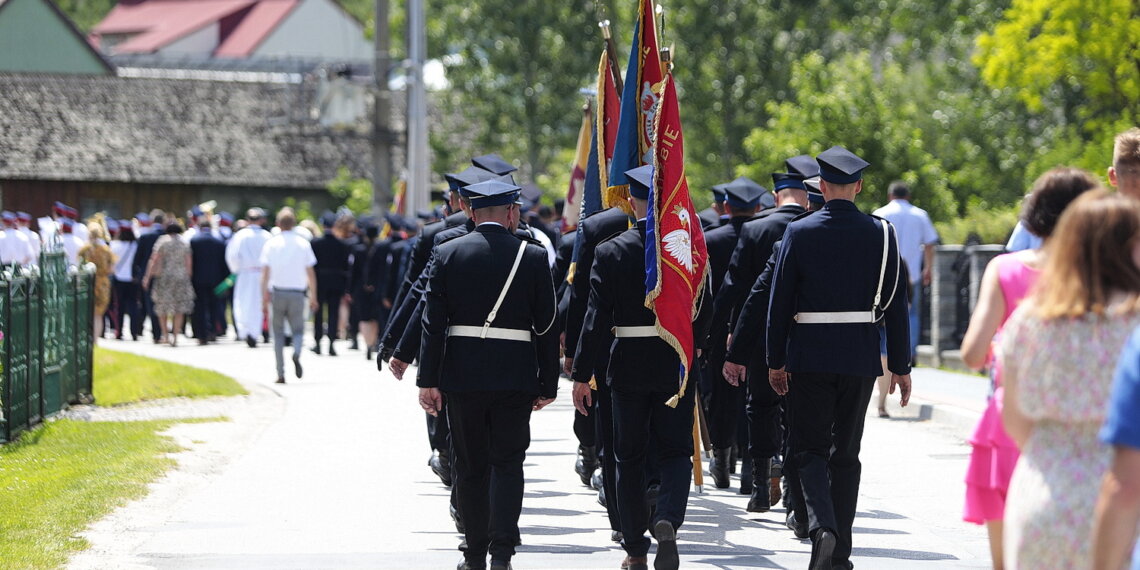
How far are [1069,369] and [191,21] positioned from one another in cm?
9233

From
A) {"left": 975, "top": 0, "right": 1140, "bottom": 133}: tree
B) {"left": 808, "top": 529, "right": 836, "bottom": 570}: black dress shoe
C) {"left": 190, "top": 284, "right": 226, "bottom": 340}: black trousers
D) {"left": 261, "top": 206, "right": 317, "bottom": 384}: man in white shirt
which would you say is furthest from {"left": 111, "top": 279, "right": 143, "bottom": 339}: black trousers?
{"left": 808, "top": 529, "right": 836, "bottom": 570}: black dress shoe

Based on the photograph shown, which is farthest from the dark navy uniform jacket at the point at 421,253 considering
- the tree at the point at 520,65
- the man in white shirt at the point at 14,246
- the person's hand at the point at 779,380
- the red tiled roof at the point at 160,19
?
the red tiled roof at the point at 160,19

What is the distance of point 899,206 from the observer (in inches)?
658

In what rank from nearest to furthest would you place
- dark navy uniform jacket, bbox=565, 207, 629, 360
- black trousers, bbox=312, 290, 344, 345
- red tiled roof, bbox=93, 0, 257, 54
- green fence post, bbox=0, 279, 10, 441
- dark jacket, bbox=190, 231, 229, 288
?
1. dark navy uniform jacket, bbox=565, 207, 629, 360
2. green fence post, bbox=0, 279, 10, 441
3. black trousers, bbox=312, 290, 344, 345
4. dark jacket, bbox=190, 231, 229, 288
5. red tiled roof, bbox=93, 0, 257, 54

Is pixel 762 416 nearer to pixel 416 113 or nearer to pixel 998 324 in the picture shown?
pixel 998 324

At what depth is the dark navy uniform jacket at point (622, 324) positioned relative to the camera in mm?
8109

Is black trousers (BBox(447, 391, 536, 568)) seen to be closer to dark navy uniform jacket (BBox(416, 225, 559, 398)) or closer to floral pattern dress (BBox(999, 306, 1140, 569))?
dark navy uniform jacket (BBox(416, 225, 559, 398))

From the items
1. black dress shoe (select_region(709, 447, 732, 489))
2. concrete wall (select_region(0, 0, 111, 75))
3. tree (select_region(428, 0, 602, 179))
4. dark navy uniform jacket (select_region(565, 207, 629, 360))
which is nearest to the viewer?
dark navy uniform jacket (select_region(565, 207, 629, 360))

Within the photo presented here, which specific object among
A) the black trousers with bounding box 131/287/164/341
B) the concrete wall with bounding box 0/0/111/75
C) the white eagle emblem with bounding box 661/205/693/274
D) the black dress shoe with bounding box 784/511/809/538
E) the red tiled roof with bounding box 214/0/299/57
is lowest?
the black trousers with bounding box 131/287/164/341

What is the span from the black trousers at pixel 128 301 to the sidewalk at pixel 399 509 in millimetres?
12917

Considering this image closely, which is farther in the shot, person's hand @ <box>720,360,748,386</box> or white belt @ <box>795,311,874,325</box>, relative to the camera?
person's hand @ <box>720,360,748,386</box>

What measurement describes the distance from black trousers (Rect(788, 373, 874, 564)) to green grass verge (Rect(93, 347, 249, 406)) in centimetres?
1018

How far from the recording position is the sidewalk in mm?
8594

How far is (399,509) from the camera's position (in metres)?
10.2
